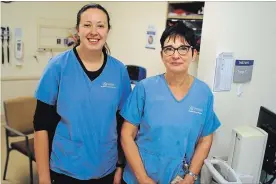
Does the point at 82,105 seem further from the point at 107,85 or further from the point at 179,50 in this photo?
the point at 179,50

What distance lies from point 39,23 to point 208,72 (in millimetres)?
2877

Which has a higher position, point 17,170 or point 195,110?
point 195,110

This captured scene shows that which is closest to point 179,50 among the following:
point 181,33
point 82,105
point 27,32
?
point 181,33

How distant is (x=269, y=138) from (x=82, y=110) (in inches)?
41.5

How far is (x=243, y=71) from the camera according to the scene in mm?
1944

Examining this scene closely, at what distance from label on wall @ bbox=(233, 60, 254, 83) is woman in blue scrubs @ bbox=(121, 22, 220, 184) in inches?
22.9

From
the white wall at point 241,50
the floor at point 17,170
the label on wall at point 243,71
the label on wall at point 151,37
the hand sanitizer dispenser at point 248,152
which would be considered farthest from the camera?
the label on wall at point 151,37

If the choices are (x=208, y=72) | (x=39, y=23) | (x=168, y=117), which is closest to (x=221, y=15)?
(x=208, y=72)

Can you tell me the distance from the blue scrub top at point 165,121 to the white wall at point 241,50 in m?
0.52

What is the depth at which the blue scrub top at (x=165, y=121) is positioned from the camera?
1.36 meters

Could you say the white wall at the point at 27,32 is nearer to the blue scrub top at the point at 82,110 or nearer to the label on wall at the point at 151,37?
the label on wall at the point at 151,37

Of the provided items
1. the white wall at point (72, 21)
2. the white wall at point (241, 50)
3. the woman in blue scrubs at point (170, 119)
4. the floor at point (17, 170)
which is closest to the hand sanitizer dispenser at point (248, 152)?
the woman in blue scrubs at point (170, 119)

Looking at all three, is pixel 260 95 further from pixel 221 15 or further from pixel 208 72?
pixel 221 15

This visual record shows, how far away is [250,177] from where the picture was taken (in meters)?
1.60
